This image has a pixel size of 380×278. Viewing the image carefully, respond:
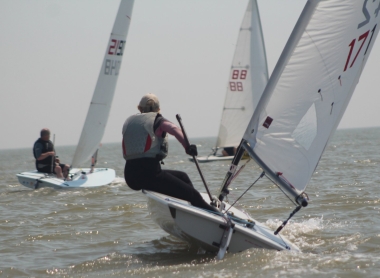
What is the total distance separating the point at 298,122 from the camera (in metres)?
5.04

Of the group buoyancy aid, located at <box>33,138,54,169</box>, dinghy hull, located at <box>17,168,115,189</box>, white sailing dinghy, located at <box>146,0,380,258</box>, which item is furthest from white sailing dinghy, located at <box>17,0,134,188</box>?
white sailing dinghy, located at <box>146,0,380,258</box>

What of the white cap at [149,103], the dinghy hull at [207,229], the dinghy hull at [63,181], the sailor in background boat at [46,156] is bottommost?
the dinghy hull at [63,181]

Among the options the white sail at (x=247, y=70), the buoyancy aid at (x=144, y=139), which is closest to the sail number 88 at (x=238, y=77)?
the white sail at (x=247, y=70)

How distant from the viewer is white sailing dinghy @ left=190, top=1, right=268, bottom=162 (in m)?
18.7

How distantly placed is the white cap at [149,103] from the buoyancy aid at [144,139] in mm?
106

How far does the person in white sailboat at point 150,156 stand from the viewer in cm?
489

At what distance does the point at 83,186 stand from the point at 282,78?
21.2ft

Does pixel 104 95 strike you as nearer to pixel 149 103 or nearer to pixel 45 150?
pixel 45 150

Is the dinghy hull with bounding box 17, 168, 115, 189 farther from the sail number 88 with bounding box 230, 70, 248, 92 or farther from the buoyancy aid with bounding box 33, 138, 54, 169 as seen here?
the sail number 88 with bounding box 230, 70, 248, 92

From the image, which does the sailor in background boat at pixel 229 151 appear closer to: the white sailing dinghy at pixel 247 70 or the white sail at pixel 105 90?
the white sailing dinghy at pixel 247 70

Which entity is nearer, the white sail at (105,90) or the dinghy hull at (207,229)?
the dinghy hull at (207,229)

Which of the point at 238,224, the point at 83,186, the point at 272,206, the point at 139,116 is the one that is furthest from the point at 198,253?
the point at 83,186

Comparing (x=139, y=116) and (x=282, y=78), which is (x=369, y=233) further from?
(x=139, y=116)

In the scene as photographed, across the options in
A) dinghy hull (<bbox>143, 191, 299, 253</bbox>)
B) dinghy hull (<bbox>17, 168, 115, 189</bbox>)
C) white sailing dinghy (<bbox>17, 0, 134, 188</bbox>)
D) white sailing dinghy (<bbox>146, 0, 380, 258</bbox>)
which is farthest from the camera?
white sailing dinghy (<bbox>17, 0, 134, 188</bbox>)
